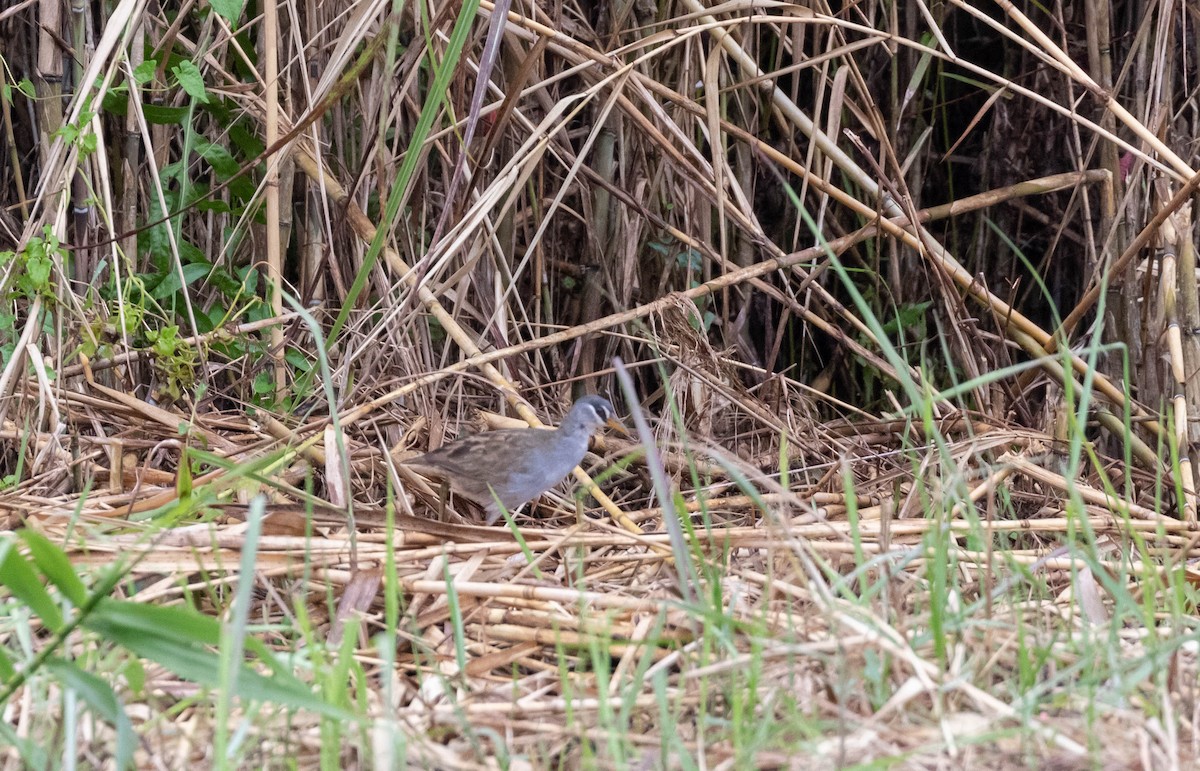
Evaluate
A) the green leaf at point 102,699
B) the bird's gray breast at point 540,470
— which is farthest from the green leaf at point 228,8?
the green leaf at point 102,699

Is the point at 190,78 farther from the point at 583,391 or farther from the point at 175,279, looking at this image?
the point at 583,391

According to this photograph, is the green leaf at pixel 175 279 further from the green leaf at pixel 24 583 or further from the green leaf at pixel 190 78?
the green leaf at pixel 24 583

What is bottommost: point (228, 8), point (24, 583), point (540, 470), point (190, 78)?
point (540, 470)

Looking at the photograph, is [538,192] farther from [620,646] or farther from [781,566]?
[620,646]

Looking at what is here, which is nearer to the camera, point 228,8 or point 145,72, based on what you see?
point 228,8

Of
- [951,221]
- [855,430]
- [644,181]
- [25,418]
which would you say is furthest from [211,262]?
[951,221]

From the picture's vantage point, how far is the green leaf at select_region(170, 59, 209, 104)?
11.0 feet

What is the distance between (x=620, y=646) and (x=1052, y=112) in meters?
3.20

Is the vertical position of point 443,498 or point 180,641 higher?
point 180,641

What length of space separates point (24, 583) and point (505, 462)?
1.79 m

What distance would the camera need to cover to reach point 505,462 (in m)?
3.42

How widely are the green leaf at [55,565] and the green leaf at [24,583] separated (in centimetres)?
2

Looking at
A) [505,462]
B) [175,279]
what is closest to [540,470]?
[505,462]

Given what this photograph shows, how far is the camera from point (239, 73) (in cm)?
394
